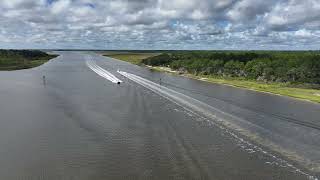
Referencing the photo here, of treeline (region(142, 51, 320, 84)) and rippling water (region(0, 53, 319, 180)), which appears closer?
rippling water (region(0, 53, 319, 180))

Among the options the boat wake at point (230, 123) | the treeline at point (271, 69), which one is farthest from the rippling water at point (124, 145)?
the treeline at point (271, 69)

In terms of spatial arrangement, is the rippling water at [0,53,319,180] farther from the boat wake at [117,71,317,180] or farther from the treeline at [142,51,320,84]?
the treeline at [142,51,320,84]

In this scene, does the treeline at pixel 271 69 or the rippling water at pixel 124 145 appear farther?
the treeline at pixel 271 69

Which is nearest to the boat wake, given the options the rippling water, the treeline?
the rippling water

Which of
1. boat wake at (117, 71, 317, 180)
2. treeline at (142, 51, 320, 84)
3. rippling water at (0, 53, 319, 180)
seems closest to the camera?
rippling water at (0, 53, 319, 180)

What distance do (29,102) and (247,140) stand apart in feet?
97.7

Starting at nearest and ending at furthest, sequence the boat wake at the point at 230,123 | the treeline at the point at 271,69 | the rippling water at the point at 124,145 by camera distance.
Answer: the rippling water at the point at 124,145
the boat wake at the point at 230,123
the treeline at the point at 271,69

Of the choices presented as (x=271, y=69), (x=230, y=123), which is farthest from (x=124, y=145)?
(x=271, y=69)

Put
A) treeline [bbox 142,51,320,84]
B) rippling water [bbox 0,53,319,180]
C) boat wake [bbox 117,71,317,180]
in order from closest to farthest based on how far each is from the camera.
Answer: rippling water [bbox 0,53,319,180]
boat wake [bbox 117,71,317,180]
treeline [bbox 142,51,320,84]

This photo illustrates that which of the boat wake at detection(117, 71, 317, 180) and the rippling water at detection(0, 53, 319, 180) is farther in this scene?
the boat wake at detection(117, 71, 317, 180)

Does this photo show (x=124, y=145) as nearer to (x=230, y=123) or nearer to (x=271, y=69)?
(x=230, y=123)

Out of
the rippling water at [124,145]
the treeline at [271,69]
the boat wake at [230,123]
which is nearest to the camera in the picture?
the rippling water at [124,145]

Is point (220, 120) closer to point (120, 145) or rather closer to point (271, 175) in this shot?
point (120, 145)

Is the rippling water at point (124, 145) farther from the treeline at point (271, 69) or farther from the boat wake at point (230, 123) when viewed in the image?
the treeline at point (271, 69)
